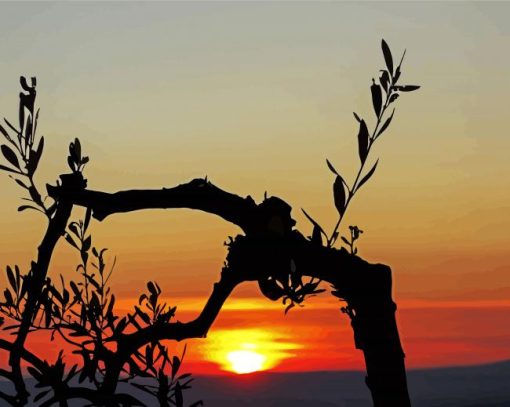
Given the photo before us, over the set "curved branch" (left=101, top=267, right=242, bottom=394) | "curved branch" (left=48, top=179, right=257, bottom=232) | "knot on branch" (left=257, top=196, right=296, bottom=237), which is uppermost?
"curved branch" (left=48, top=179, right=257, bottom=232)

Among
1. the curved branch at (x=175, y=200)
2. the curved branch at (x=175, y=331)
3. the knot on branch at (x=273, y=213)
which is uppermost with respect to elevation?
the curved branch at (x=175, y=200)

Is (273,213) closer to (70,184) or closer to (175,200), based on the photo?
(175,200)

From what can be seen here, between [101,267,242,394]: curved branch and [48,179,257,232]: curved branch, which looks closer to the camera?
Answer: [48,179,257,232]: curved branch

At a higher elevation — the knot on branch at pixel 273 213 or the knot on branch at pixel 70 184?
the knot on branch at pixel 70 184

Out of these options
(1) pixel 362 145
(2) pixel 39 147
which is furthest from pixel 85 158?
(1) pixel 362 145

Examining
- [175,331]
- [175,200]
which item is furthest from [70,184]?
[175,331]

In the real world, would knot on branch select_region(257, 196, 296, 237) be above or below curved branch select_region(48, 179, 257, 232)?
below

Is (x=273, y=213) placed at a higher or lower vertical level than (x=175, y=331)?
higher

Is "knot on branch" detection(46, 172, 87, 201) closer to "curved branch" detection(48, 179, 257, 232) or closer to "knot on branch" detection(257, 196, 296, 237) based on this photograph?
"curved branch" detection(48, 179, 257, 232)

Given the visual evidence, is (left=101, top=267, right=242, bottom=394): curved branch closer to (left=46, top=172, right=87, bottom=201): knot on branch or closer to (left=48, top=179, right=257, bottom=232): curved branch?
(left=48, top=179, right=257, bottom=232): curved branch

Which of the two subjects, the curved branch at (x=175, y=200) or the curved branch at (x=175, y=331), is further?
the curved branch at (x=175, y=331)

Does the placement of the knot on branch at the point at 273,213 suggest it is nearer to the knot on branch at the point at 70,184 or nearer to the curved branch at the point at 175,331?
the curved branch at the point at 175,331

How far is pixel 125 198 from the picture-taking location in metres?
6.79

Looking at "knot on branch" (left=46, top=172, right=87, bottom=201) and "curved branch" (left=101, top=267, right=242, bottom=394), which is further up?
"knot on branch" (left=46, top=172, right=87, bottom=201)
